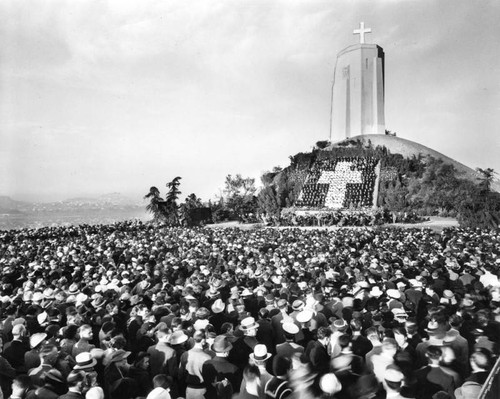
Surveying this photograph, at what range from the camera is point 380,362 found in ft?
14.0

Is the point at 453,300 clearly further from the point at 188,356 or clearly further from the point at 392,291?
the point at 188,356

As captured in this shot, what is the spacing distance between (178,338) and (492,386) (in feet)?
11.8

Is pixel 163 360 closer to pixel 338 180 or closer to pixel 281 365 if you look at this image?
pixel 281 365

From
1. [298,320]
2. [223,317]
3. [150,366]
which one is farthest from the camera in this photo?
[223,317]

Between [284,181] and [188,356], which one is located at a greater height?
[284,181]

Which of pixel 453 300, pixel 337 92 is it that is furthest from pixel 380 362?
pixel 337 92

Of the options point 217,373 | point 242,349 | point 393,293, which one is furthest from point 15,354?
point 393,293

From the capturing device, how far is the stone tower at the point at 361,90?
6650 centimetres

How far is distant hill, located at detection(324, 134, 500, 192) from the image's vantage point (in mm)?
58406

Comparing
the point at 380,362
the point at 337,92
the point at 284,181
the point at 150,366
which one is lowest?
the point at 150,366

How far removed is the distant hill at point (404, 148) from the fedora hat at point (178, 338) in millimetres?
54832

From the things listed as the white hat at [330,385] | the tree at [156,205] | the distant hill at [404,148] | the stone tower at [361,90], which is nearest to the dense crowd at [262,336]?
the white hat at [330,385]

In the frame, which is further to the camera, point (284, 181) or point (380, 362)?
point (284, 181)

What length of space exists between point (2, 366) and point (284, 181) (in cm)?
5185
